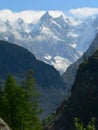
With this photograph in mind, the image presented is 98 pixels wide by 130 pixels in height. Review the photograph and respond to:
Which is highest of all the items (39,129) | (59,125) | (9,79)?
(9,79)

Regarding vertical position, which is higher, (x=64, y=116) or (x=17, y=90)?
(x=17, y=90)

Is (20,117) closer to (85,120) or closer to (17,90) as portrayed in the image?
(17,90)

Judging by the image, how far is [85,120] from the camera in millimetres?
181000

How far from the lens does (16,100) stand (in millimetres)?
78125

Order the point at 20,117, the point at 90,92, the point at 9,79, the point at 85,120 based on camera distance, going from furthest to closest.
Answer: the point at 90,92
the point at 85,120
the point at 9,79
the point at 20,117

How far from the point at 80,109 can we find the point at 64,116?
35.1ft

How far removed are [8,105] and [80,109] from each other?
11526 centimetres

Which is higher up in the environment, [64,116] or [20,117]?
[20,117]

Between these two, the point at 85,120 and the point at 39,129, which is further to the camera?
the point at 85,120

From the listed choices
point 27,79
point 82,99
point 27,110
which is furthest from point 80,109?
point 27,110

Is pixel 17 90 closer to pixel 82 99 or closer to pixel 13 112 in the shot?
pixel 13 112

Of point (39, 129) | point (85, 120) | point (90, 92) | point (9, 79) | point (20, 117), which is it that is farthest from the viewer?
point (90, 92)

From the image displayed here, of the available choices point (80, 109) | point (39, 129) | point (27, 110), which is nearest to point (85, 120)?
point (80, 109)

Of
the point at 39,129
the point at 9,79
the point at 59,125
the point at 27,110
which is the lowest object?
the point at 59,125
